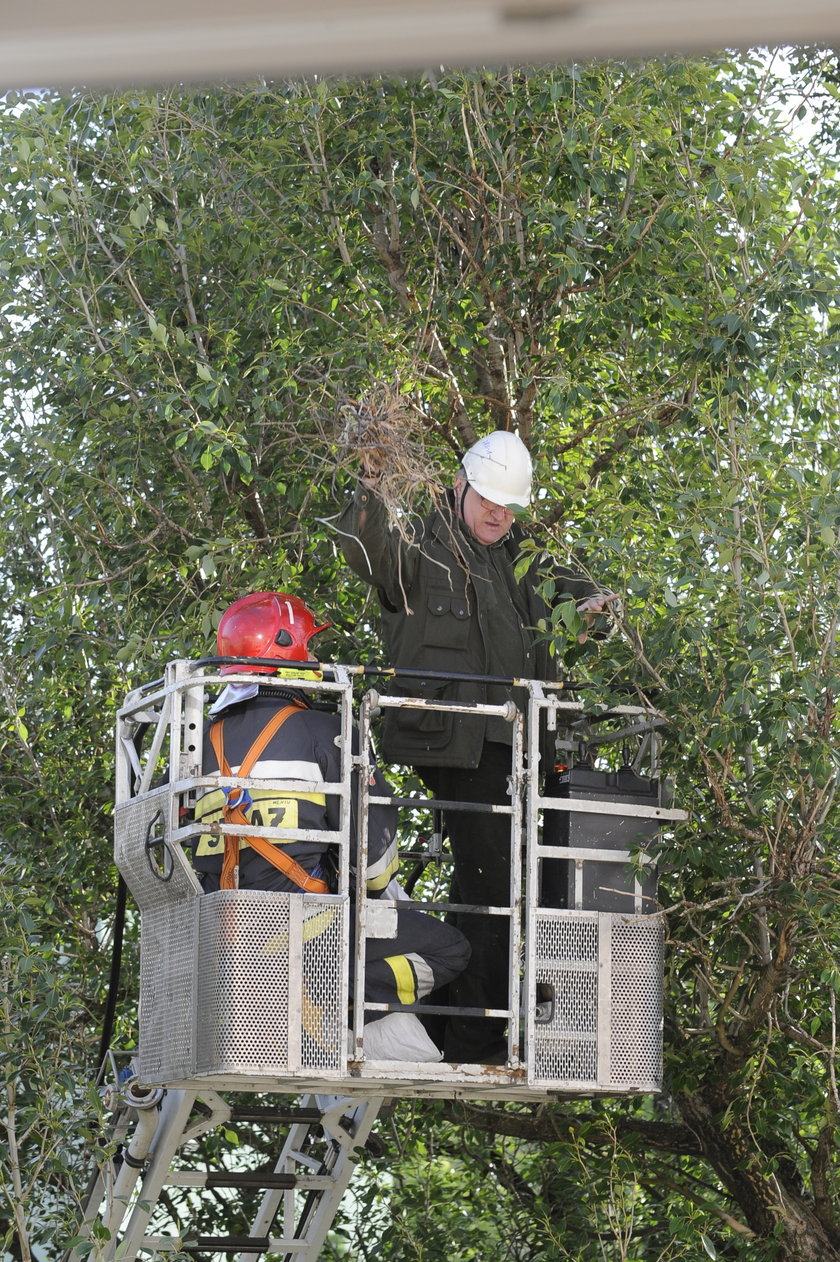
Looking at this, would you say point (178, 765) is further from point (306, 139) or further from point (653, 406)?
point (306, 139)

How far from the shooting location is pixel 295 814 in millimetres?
5613

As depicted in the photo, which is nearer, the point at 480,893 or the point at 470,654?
the point at 480,893

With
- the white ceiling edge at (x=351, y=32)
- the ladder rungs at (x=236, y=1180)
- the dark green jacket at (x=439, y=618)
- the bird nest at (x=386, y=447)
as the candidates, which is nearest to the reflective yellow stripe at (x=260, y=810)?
the dark green jacket at (x=439, y=618)

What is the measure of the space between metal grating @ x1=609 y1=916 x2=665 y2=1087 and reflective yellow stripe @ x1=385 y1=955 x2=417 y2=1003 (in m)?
0.75

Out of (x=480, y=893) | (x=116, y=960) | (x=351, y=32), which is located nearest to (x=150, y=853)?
(x=116, y=960)

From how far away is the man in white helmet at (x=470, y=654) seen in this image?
6.56 meters

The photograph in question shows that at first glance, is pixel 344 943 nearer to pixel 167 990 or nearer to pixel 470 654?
pixel 167 990

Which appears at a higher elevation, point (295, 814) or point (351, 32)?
point (351, 32)

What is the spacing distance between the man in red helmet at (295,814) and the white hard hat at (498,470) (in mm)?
1073

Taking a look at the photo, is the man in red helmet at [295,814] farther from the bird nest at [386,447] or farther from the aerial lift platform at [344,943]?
the bird nest at [386,447]

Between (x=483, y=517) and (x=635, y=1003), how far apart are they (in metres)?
2.05

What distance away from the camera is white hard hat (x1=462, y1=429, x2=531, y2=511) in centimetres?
685

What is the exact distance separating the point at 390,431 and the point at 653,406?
6.53 ft

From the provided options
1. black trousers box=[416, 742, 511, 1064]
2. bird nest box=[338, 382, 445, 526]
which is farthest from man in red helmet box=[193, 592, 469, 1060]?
bird nest box=[338, 382, 445, 526]
